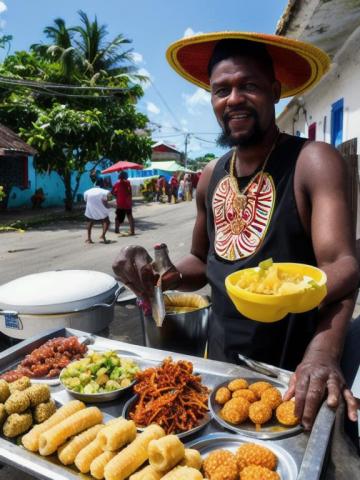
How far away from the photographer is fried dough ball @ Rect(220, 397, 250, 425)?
59.2 inches

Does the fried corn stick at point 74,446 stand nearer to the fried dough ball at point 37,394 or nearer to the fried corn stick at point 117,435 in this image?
the fried corn stick at point 117,435

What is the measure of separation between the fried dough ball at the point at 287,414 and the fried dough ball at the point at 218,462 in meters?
0.23

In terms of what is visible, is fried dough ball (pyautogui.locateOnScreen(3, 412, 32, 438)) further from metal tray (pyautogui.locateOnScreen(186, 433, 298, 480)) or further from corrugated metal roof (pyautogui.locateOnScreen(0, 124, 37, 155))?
corrugated metal roof (pyautogui.locateOnScreen(0, 124, 37, 155))

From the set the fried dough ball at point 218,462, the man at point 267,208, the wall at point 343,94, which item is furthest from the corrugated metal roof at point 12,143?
the fried dough ball at point 218,462

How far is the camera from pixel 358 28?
19.0 ft

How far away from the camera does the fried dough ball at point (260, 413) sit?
4.88 feet

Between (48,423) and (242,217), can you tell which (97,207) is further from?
(48,423)

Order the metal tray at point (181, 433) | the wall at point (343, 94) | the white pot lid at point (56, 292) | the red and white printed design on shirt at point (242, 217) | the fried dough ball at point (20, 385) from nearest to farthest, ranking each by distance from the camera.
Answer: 1. the metal tray at point (181, 433)
2. the fried dough ball at point (20, 385)
3. the red and white printed design on shirt at point (242, 217)
4. the white pot lid at point (56, 292)
5. the wall at point (343, 94)

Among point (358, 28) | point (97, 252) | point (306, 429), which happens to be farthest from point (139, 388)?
point (97, 252)

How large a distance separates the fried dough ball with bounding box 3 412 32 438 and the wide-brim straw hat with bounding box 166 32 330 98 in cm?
167

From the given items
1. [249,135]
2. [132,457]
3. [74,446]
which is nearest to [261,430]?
[132,457]

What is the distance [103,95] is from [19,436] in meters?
19.4

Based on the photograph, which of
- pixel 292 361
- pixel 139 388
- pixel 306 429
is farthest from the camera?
pixel 292 361

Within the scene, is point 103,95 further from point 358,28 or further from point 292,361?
point 292,361
